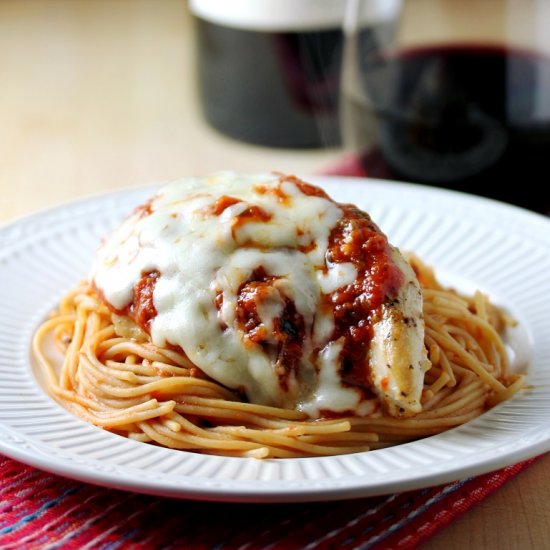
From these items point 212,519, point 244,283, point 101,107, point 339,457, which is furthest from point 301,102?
point 212,519

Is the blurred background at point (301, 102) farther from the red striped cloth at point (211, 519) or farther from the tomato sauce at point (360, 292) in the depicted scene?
the red striped cloth at point (211, 519)

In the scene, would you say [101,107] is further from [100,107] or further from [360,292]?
[360,292]

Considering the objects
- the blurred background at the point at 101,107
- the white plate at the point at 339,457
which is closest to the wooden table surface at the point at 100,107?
the blurred background at the point at 101,107

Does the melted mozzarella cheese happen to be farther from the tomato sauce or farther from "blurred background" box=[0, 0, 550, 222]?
"blurred background" box=[0, 0, 550, 222]

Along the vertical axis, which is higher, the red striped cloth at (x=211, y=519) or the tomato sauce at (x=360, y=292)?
the tomato sauce at (x=360, y=292)

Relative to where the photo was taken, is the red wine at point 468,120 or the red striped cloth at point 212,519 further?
the red wine at point 468,120

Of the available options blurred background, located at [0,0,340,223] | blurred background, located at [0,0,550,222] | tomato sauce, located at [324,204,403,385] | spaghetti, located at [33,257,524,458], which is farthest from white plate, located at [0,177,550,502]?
blurred background, located at [0,0,340,223]

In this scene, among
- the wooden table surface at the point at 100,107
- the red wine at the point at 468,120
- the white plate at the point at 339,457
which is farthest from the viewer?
the wooden table surface at the point at 100,107
